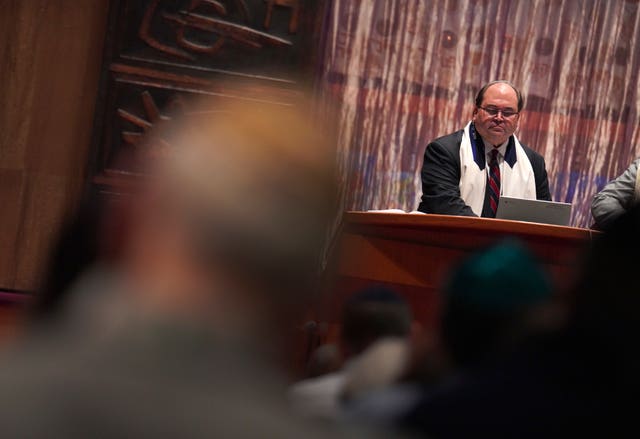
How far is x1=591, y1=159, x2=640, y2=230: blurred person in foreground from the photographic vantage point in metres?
4.75

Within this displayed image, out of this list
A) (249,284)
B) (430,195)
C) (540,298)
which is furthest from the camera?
(430,195)

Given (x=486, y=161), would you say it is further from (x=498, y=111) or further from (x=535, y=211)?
(x=535, y=211)

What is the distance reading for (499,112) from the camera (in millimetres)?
4957

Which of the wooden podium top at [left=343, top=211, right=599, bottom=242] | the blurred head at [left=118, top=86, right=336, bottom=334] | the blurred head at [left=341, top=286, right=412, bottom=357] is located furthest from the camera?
the wooden podium top at [left=343, top=211, right=599, bottom=242]

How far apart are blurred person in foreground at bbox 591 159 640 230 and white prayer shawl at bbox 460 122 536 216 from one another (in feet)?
1.20

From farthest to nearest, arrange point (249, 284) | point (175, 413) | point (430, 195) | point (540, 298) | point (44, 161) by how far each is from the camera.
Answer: point (44, 161) < point (430, 195) < point (540, 298) < point (249, 284) < point (175, 413)

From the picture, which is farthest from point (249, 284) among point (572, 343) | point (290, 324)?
point (572, 343)

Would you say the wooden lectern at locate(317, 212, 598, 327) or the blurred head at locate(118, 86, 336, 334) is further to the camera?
the wooden lectern at locate(317, 212, 598, 327)

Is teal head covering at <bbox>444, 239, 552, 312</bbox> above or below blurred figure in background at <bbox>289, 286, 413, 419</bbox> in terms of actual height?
above

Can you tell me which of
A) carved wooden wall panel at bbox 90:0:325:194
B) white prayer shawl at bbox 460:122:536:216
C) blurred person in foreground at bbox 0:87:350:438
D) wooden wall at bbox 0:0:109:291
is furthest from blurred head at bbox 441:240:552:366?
wooden wall at bbox 0:0:109:291

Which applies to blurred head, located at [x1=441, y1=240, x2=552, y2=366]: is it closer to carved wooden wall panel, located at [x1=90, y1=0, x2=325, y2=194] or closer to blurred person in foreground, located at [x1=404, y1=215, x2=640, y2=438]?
blurred person in foreground, located at [x1=404, y1=215, x2=640, y2=438]

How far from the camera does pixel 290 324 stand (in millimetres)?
867

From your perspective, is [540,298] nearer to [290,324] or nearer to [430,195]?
[290,324]

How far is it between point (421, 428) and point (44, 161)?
5205mm
